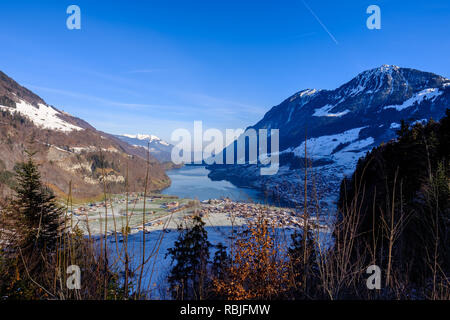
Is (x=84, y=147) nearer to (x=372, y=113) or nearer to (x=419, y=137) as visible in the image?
(x=419, y=137)

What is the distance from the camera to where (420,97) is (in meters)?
177

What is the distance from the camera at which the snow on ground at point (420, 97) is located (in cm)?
16938

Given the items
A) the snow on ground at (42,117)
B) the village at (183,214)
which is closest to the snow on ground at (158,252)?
the village at (183,214)

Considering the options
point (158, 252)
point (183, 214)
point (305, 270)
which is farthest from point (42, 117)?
point (305, 270)

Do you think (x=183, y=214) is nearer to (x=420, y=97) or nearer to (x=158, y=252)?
(x=158, y=252)

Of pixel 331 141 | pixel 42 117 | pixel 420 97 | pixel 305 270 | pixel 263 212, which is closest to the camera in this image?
pixel 305 270

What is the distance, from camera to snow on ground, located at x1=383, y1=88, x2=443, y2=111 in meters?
169

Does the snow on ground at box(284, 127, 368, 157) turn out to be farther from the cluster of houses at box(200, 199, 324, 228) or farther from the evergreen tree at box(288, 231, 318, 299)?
the cluster of houses at box(200, 199, 324, 228)

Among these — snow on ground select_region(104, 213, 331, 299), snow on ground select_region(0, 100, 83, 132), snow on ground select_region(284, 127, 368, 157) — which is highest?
snow on ground select_region(0, 100, 83, 132)

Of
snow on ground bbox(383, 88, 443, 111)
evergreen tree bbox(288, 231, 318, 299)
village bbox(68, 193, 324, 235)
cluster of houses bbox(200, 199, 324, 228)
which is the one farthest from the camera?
snow on ground bbox(383, 88, 443, 111)

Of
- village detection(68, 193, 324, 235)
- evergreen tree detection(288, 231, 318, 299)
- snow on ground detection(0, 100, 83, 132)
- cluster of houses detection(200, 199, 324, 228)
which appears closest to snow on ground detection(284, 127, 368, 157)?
village detection(68, 193, 324, 235)
